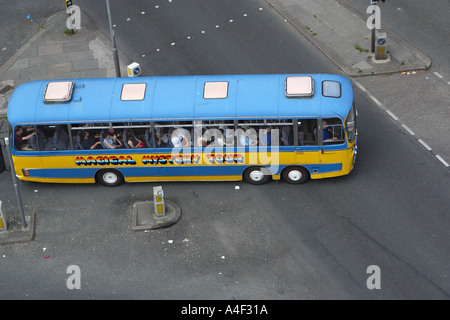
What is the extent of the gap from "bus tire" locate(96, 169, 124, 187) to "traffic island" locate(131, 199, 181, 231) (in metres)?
1.07

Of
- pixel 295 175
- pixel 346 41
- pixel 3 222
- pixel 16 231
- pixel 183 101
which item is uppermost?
pixel 183 101

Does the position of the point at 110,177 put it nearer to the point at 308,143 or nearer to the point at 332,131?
the point at 308,143

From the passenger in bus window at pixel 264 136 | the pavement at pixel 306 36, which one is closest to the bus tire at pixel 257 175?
the passenger in bus window at pixel 264 136

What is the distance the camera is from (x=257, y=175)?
20.9 meters

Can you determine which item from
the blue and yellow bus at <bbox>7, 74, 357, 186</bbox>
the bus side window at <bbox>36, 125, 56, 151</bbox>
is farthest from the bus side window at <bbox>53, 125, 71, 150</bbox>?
the bus side window at <bbox>36, 125, 56, 151</bbox>

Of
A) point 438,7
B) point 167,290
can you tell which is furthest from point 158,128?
point 438,7

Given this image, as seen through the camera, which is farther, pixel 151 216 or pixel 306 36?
pixel 306 36

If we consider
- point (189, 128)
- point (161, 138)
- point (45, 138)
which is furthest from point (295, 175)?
point (45, 138)

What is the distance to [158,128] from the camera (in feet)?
66.4

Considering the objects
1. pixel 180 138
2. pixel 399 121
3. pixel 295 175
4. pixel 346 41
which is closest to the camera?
pixel 180 138

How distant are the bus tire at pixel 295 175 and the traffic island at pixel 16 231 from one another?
723 cm

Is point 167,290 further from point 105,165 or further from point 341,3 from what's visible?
point 341,3

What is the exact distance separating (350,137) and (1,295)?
10138 millimetres

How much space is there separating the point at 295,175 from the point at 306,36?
754 centimetres
